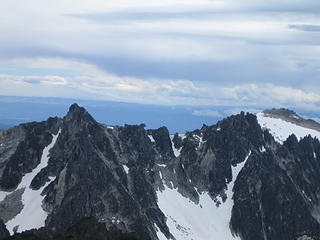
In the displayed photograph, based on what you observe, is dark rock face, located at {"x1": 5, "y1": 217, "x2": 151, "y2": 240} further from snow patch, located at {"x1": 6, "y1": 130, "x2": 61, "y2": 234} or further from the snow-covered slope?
the snow-covered slope

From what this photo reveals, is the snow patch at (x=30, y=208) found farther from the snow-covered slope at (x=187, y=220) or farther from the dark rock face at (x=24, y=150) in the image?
→ the snow-covered slope at (x=187, y=220)

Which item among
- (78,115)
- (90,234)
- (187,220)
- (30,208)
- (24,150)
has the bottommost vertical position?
(187,220)

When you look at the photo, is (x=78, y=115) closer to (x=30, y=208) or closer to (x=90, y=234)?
(x=30, y=208)

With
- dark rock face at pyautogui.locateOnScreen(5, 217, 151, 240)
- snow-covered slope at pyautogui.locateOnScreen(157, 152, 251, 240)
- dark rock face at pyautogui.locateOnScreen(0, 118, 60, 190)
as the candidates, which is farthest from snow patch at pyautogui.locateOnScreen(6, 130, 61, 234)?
dark rock face at pyautogui.locateOnScreen(5, 217, 151, 240)

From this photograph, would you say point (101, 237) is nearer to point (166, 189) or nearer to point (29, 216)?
point (29, 216)

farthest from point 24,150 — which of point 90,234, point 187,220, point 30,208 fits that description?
point 90,234

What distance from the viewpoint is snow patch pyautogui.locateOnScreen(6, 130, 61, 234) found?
148 metres

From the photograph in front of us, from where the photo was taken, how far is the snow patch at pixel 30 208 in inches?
5822

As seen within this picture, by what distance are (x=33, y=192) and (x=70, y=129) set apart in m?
→ 31.8

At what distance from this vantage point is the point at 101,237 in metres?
88.6

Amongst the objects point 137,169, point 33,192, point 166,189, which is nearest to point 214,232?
point 166,189

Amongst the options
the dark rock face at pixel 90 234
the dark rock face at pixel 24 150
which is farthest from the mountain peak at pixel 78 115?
the dark rock face at pixel 90 234

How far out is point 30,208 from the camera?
156250 millimetres

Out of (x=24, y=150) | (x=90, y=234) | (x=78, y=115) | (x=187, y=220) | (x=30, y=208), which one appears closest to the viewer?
(x=90, y=234)
